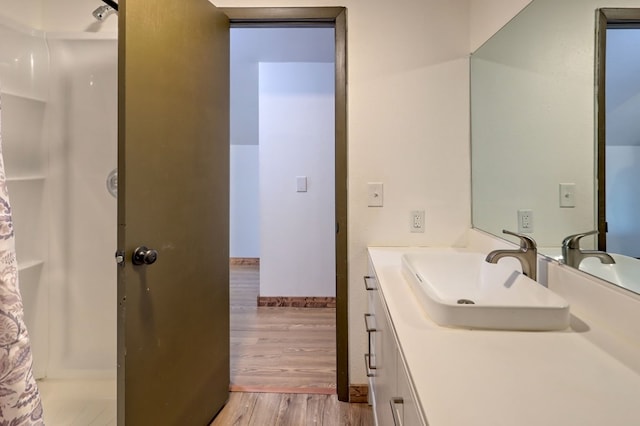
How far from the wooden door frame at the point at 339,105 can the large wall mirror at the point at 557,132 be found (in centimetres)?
68

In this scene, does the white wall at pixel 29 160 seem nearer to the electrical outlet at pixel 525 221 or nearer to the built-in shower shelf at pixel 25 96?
the built-in shower shelf at pixel 25 96

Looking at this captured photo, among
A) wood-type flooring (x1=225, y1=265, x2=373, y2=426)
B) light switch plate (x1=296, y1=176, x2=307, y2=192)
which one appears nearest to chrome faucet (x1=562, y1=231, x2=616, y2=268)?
wood-type flooring (x1=225, y1=265, x2=373, y2=426)

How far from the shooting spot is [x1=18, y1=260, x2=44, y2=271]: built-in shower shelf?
68.9 inches

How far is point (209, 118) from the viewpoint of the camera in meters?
1.59

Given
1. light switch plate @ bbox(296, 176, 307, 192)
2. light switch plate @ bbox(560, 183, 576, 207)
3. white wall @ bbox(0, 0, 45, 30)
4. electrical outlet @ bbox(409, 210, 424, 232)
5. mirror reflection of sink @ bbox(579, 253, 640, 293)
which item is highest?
white wall @ bbox(0, 0, 45, 30)

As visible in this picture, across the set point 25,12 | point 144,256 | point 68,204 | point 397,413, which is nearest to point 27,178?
point 68,204

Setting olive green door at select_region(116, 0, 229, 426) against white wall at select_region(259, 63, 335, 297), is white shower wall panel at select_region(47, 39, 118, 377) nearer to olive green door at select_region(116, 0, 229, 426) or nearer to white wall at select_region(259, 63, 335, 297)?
olive green door at select_region(116, 0, 229, 426)

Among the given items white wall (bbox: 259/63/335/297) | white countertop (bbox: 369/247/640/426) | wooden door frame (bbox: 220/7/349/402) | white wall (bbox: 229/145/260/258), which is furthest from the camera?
white wall (bbox: 229/145/260/258)

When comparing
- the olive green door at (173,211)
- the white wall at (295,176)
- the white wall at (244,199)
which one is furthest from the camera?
the white wall at (244,199)

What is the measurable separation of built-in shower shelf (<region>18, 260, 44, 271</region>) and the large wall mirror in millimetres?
2328

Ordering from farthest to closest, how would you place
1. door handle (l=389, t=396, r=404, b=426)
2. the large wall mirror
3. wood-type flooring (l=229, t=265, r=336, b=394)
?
wood-type flooring (l=229, t=265, r=336, b=394) → the large wall mirror → door handle (l=389, t=396, r=404, b=426)

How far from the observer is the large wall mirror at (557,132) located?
2.85ft

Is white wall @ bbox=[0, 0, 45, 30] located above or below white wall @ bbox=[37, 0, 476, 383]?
above

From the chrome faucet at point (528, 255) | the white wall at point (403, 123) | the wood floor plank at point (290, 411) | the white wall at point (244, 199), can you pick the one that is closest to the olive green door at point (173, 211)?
the wood floor plank at point (290, 411)
